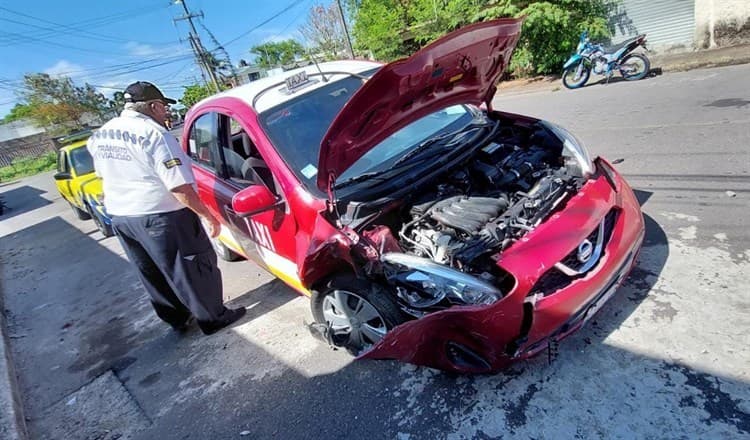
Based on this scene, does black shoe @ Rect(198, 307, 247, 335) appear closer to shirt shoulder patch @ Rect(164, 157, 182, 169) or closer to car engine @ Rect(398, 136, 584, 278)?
shirt shoulder patch @ Rect(164, 157, 182, 169)

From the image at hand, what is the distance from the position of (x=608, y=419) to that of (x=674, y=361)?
1.71ft

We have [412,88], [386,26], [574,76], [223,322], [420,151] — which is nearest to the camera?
[412,88]

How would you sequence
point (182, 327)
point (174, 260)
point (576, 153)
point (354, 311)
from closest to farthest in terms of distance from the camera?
point (354, 311)
point (576, 153)
point (174, 260)
point (182, 327)

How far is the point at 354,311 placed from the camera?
2.43m

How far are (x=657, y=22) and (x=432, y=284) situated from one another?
1171 cm

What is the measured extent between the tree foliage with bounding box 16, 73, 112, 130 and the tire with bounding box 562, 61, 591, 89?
139 ft

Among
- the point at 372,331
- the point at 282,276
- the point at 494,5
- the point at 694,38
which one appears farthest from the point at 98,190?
the point at 694,38

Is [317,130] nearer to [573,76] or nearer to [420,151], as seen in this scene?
[420,151]

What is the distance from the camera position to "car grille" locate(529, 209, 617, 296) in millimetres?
1896

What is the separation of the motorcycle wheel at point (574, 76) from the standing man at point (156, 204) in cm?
927

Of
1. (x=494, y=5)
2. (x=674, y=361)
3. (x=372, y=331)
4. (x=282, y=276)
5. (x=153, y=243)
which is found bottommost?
(x=674, y=361)

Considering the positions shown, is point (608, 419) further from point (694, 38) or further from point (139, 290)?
point (694, 38)

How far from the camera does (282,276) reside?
305cm

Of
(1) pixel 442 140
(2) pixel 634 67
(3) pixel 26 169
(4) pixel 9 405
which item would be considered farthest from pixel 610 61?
(3) pixel 26 169
